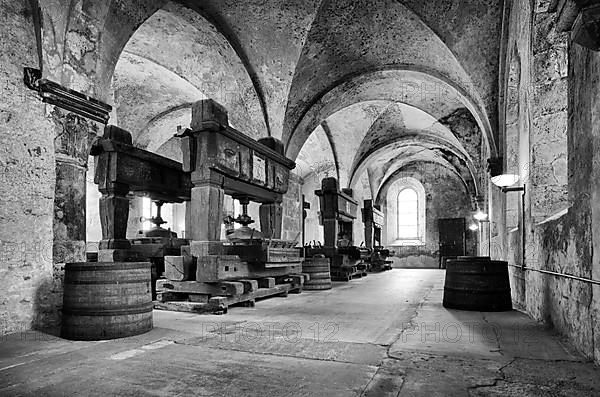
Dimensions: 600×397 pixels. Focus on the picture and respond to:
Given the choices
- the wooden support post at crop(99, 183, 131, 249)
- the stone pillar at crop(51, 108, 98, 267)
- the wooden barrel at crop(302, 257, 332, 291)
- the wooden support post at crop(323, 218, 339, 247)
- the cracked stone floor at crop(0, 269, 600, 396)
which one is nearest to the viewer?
the cracked stone floor at crop(0, 269, 600, 396)

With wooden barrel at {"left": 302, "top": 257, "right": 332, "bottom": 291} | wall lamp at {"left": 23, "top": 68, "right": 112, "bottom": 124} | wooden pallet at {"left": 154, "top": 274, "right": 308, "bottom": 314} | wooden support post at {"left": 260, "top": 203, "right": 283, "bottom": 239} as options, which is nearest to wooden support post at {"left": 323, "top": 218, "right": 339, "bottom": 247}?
wooden barrel at {"left": 302, "top": 257, "right": 332, "bottom": 291}

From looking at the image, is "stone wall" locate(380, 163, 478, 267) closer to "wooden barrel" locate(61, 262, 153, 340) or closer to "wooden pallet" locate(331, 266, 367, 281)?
"wooden pallet" locate(331, 266, 367, 281)

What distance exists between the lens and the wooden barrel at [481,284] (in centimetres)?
599

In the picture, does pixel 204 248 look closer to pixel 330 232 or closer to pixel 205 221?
pixel 205 221

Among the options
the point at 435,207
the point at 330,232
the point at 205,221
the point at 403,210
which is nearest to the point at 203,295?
the point at 205,221

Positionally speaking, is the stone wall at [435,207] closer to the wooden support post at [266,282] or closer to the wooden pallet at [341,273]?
the wooden pallet at [341,273]

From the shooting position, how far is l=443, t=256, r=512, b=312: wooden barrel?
599 centimetres

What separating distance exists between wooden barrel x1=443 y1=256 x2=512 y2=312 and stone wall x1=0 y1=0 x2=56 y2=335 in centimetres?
509

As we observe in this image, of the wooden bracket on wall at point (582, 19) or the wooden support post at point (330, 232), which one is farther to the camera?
the wooden support post at point (330, 232)

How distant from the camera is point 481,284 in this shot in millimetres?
6086

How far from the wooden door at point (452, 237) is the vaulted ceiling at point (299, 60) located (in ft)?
39.4

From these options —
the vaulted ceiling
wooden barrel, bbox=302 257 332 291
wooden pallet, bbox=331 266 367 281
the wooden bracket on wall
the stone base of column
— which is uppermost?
the vaulted ceiling

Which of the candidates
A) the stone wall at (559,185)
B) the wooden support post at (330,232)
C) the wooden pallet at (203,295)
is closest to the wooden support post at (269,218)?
the wooden pallet at (203,295)

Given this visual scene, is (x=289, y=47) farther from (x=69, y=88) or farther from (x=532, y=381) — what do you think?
(x=532, y=381)
